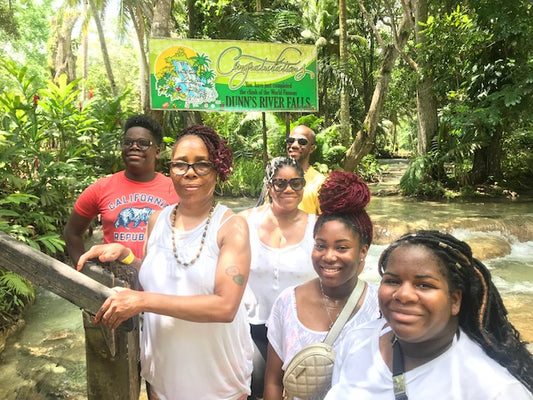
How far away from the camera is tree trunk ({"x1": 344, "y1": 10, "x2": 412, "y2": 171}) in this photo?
330 inches

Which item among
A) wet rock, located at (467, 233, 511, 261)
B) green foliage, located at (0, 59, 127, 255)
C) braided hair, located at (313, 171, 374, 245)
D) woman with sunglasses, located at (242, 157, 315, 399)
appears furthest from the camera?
wet rock, located at (467, 233, 511, 261)

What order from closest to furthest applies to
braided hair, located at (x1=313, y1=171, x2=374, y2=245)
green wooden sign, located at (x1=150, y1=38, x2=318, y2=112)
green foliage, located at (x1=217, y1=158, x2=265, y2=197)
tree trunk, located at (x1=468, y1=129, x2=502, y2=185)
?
braided hair, located at (x1=313, y1=171, x2=374, y2=245), green wooden sign, located at (x1=150, y1=38, x2=318, y2=112), green foliage, located at (x1=217, y1=158, x2=265, y2=197), tree trunk, located at (x1=468, y1=129, x2=502, y2=185)

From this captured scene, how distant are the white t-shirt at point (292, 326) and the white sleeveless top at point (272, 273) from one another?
463 millimetres

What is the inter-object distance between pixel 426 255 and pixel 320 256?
64 cm

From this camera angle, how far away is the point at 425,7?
12.0 m

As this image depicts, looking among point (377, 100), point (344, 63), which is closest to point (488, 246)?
point (377, 100)

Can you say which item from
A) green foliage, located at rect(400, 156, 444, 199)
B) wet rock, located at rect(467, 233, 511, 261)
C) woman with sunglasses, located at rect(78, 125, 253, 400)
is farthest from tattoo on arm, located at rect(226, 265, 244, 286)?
green foliage, located at rect(400, 156, 444, 199)

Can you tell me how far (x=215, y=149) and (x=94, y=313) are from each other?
0.82 m

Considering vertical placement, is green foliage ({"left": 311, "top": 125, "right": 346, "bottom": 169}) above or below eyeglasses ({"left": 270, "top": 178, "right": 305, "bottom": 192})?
above

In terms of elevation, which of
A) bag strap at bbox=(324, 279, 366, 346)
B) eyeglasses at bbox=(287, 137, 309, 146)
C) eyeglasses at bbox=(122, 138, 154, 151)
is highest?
eyeglasses at bbox=(287, 137, 309, 146)

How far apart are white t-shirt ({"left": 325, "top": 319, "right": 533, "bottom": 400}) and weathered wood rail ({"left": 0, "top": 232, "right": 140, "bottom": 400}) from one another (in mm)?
817

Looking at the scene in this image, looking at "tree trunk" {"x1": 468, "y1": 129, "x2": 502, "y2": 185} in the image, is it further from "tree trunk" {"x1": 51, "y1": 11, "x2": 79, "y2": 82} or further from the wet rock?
"tree trunk" {"x1": 51, "y1": 11, "x2": 79, "y2": 82}

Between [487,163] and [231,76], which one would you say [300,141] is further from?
[487,163]

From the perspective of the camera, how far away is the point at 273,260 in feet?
8.09
